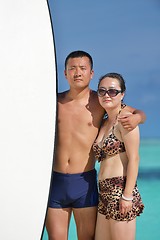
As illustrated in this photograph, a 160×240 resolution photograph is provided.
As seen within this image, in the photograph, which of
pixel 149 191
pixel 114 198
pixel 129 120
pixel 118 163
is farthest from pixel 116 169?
pixel 149 191

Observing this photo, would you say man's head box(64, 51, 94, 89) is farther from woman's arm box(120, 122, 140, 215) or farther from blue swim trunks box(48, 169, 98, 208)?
blue swim trunks box(48, 169, 98, 208)

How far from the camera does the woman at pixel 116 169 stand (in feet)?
7.23

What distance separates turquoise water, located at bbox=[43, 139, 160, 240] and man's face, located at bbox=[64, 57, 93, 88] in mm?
929

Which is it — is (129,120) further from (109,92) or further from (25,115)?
(25,115)

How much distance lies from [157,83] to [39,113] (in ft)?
3.39

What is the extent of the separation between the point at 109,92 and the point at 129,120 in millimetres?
174

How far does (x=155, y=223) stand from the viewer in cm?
297

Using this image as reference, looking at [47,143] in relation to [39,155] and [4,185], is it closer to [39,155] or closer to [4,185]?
[39,155]

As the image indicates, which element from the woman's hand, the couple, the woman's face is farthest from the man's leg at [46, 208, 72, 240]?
the woman's face

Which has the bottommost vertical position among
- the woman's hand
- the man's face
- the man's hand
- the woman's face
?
the woman's hand

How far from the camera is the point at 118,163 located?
2238 millimetres

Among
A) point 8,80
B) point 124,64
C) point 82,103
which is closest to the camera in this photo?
point 8,80

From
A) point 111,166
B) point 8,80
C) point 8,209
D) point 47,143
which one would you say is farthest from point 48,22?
point 8,209

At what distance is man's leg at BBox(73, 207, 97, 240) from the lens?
243 centimetres
